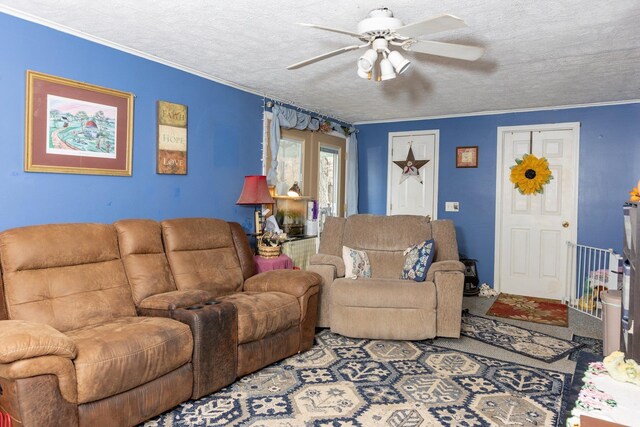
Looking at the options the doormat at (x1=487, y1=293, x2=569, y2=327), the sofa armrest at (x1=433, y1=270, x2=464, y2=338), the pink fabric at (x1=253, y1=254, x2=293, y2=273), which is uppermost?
the pink fabric at (x1=253, y1=254, x2=293, y2=273)

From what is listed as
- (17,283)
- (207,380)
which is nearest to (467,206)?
(207,380)

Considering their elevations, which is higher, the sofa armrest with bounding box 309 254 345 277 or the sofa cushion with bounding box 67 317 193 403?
the sofa armrest with bounding box 309 254 345 277

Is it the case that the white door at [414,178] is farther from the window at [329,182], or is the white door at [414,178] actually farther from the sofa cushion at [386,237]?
the sofa cushion at [386,237]

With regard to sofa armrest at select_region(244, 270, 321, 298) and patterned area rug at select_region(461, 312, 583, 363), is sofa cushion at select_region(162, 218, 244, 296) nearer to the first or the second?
sofa armrest at select_region(244, 270, 321, 298)

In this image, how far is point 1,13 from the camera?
8.71ft

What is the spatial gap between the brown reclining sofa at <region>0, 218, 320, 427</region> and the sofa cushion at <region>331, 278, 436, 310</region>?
340 millimetres

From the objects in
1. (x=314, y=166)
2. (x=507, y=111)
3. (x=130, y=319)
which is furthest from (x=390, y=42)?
(x=507, y=111)

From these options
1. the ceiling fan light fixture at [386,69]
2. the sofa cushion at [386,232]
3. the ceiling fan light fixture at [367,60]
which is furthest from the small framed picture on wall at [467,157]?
the ceiling fan light fixture at [367,60]

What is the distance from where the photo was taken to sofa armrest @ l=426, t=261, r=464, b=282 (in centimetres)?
373

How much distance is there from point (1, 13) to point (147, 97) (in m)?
1.09

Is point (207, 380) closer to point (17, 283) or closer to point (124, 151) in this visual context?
point (17, 283)

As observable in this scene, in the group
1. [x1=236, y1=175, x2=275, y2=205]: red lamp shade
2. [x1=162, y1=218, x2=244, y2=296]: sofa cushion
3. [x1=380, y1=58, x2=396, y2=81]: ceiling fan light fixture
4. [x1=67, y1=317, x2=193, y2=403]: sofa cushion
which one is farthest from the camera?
[x1=236, y1=175, x2=275, y2=205]: red lamp shade

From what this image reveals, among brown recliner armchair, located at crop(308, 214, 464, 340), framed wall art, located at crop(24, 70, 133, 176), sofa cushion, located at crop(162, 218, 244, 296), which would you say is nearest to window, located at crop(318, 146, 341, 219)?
brown recliner armchair, located at crop(308, 214, 464, 340)

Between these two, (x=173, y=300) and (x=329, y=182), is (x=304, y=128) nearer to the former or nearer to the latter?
(x=329, y=182)
